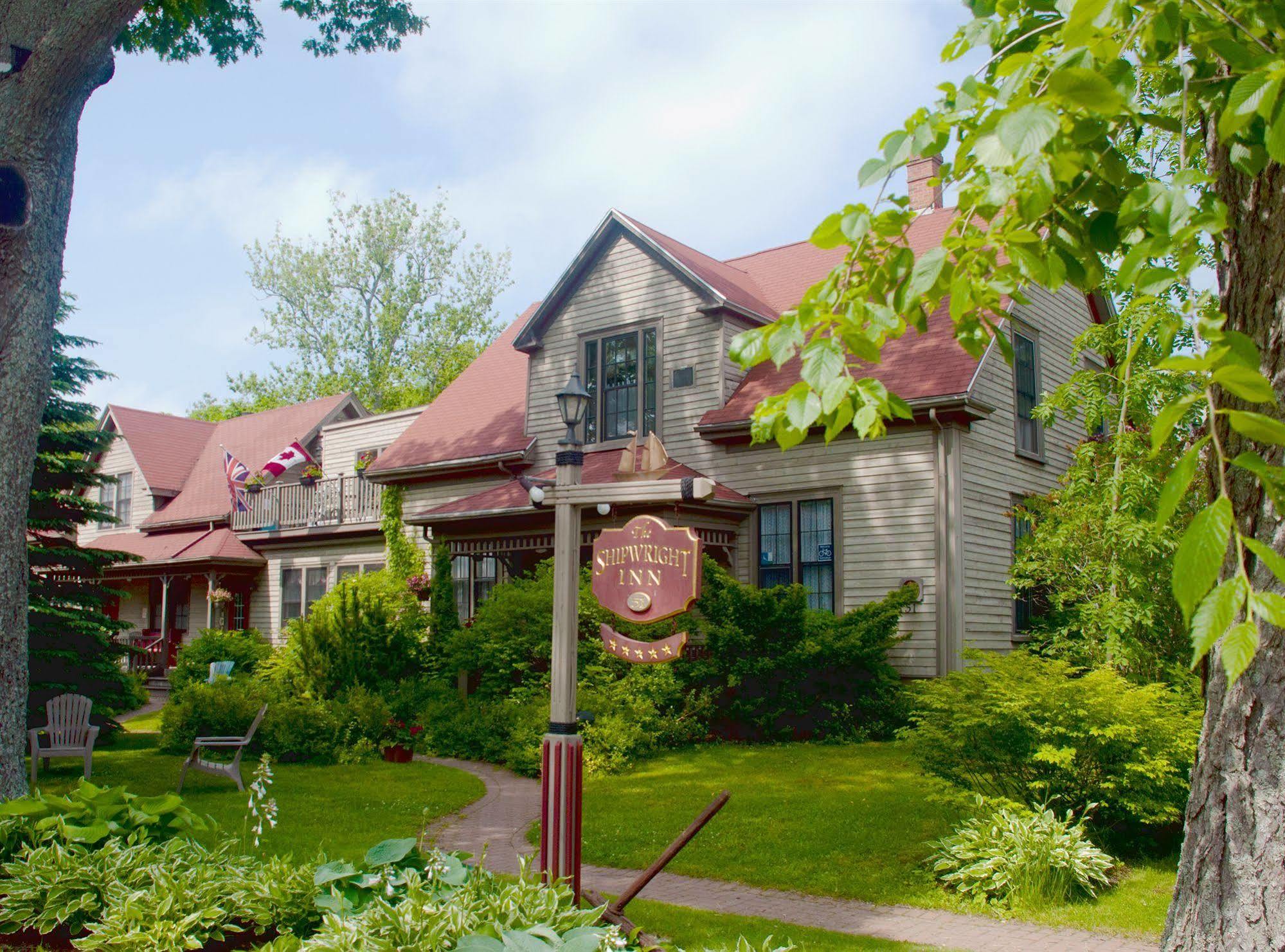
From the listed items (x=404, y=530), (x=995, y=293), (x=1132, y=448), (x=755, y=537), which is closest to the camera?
(x=995, y=293)

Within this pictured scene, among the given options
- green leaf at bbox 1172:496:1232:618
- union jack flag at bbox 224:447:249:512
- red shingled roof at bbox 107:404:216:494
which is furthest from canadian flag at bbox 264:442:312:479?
green leaf at bbox 1172:496:1232:618

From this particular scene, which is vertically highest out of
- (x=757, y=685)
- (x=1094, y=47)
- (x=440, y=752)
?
(x=1094, y=47)

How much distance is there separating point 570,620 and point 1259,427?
438cm

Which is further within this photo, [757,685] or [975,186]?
[757,685]

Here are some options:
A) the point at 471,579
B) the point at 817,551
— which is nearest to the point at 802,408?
the point at 817,551

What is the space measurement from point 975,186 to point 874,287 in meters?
0.46

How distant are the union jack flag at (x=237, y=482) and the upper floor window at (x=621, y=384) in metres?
13.2

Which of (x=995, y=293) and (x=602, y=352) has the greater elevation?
(x=602, y=352)

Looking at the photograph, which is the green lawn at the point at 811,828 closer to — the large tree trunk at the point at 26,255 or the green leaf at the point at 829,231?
the large tree trunk at the point at 26,255

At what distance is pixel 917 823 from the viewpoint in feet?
30.1

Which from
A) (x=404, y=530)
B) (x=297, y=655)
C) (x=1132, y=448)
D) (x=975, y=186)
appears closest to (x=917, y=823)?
(x=1132, y=448)

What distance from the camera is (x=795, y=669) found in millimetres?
14383

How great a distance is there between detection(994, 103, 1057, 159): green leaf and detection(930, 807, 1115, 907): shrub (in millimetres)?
6039

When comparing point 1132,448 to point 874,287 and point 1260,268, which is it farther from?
point 874,287
